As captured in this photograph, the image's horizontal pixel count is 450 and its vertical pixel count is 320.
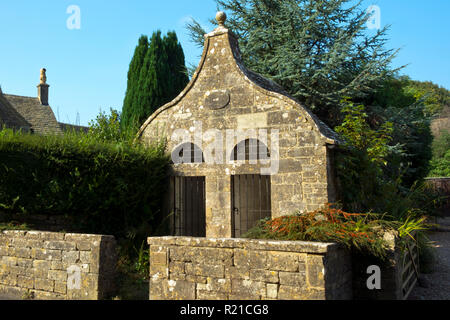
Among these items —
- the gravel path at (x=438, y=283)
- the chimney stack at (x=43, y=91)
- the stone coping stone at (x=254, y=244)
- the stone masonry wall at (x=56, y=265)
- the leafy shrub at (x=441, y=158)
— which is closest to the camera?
the stone coping stone at (x=254, y=244)

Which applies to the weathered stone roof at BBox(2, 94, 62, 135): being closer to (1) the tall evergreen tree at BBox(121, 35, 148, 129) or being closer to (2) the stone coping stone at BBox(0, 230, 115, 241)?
(1) the tall evergreen tree at BBox(121, 35, 148, 129)

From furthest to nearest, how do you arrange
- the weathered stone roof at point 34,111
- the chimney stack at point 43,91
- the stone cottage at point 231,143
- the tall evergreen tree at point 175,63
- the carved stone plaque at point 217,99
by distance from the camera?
the chimney stack at point 43,91 → the weathered stone roof at point 34,111 → the tall evergreen tree at point 175,63 → the carved stone plaque at point 217,99 → the stone cottage at point 231,143

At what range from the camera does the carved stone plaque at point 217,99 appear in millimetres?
7723

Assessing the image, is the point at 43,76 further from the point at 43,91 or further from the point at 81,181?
the point at 81,181

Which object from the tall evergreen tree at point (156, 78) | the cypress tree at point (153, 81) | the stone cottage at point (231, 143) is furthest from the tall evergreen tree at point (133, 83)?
the stone cottage at point (231, 143)

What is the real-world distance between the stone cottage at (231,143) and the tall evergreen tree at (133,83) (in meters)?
5.52

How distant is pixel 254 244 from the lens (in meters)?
4.24

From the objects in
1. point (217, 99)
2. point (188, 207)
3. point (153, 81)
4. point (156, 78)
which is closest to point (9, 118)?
point (153, 81)

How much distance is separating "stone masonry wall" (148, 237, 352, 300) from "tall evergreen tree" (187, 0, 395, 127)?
840 cm

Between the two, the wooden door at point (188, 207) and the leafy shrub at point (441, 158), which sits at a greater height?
the leafy shrub at point (441, 158)

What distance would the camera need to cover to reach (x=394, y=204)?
799cm

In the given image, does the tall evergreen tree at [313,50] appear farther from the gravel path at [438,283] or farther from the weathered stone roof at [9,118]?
the weathered stone roof at [9,118]
